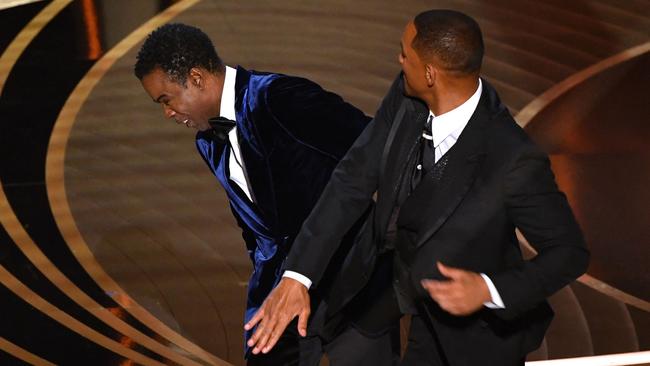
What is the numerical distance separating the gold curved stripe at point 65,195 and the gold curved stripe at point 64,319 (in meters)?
0.14

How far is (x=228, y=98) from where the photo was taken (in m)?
2.86

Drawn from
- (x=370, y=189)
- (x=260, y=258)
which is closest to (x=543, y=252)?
(x=370, y=189)

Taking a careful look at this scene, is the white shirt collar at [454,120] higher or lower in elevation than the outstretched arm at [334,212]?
higher

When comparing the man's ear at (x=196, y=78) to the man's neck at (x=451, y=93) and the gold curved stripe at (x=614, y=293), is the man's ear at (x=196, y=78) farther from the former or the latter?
the gold curved stripe at (x=614, y=293)

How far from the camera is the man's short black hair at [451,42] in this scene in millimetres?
2391

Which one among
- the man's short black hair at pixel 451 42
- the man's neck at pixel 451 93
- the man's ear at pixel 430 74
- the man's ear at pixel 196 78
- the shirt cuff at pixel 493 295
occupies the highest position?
the man's short black hair at pixel 451 42

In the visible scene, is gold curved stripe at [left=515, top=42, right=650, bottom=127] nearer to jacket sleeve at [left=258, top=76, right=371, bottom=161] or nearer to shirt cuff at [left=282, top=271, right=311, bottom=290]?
jacket sleeve at [left=258, top=76, right=371, bottom=161]

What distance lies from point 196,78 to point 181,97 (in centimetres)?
6

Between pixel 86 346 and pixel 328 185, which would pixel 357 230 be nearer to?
pixel 328 185

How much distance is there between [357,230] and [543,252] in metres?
0.67

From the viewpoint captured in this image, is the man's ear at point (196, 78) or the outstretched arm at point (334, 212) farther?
the man's ear at point (196, 78)

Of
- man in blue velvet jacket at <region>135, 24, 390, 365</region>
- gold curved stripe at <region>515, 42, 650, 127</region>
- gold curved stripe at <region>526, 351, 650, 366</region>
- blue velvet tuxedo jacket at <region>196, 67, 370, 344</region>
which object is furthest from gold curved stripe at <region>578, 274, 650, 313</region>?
blue velvet tuxedo jacket at <region>196, 67, 370, 344</region>

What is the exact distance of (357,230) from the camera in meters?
2.87

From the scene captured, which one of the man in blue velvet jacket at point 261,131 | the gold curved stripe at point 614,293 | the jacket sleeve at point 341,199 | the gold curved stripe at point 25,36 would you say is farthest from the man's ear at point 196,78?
the gold curved stripe at point 25,36
